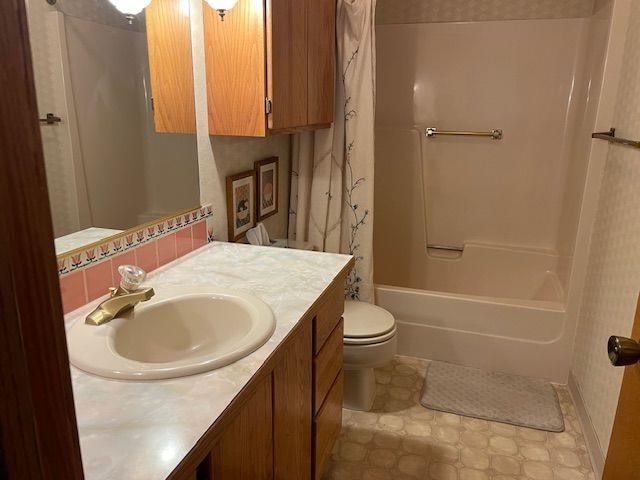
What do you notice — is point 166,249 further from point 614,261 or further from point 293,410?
point 614,261

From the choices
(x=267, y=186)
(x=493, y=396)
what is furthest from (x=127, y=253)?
(x=493, y=396)

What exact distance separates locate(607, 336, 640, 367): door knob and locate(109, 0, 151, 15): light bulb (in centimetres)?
138

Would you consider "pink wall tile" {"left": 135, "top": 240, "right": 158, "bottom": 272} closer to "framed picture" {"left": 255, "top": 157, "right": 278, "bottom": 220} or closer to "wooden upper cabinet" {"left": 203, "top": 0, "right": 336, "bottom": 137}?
"wooden upper cabinet" {"left": 203, "top": 0, "right": 336, "bottom": 137}

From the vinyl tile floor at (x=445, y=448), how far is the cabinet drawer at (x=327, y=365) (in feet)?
1.38

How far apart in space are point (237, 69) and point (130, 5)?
0.36 meters

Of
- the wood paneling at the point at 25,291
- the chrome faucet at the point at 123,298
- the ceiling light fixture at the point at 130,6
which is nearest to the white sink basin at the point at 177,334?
the chrome faucet at the point at 123,298

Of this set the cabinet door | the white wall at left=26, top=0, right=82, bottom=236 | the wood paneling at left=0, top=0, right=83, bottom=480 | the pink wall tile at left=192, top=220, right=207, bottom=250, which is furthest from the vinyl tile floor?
the wood paneling at left=0, top=0, right=83, bottom=480

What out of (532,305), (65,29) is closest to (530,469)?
(532,305)

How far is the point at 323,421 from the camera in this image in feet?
5.03

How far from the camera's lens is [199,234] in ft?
5.68

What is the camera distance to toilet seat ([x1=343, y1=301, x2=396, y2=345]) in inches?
77.3

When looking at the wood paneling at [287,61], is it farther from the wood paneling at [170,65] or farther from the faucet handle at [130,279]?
the faucet handle at [130,279]

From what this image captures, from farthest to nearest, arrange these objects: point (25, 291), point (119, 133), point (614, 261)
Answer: point (614, 261) → point (119, 133) → point (25, 291)

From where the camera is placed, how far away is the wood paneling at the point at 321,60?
1867mm
